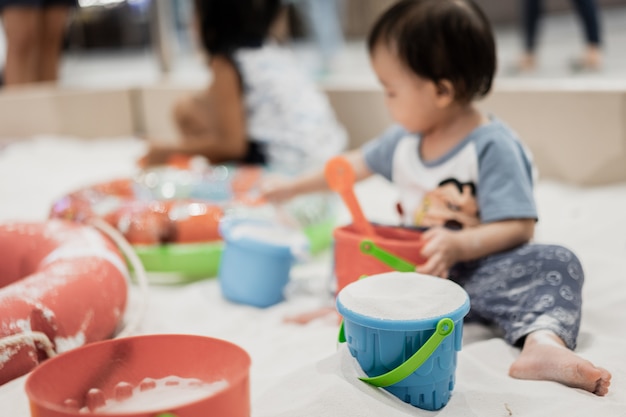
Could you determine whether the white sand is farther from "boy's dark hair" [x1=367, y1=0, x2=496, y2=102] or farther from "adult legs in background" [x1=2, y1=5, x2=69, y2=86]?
"adult legs in background" [x1=2, y1=5, x2=69, y2=86]

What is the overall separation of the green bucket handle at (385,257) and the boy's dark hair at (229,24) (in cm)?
123

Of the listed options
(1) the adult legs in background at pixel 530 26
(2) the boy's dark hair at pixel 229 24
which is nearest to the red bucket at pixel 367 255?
(2) the boy's dark hair at pixel 229 24

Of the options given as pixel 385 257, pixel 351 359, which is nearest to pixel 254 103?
pixel 385 257

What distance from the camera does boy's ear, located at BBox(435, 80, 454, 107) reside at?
1199 millimetres

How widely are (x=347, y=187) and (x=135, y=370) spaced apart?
20.5 inches

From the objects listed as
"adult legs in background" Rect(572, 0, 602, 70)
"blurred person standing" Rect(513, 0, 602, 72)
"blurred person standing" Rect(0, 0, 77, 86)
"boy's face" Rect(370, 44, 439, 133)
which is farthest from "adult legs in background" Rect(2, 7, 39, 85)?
"boy's face" Rect(370, 44, 439, 133)

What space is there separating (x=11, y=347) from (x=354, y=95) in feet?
5.82

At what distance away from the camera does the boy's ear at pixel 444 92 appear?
1199 mm

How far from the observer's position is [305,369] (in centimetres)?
92

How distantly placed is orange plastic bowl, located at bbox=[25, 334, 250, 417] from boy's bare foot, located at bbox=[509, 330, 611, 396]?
1.29 ft

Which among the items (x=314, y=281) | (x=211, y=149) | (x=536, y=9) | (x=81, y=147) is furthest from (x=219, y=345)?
(x=536, y=9)

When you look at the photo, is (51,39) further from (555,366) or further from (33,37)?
(555,366)

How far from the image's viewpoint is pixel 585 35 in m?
3.00

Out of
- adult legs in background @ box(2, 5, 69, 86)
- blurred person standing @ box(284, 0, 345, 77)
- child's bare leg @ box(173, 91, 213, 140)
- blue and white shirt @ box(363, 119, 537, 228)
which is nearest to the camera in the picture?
blue and white shirt @ box(363, 119, 537, 228)
